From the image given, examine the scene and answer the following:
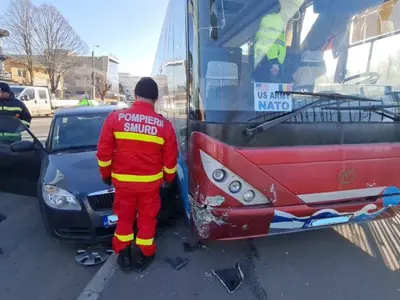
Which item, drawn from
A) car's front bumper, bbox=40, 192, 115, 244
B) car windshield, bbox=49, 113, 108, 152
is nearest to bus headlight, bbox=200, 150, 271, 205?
car's front bumper, bbox=40, 192, 115, 244

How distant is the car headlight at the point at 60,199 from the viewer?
3.18m

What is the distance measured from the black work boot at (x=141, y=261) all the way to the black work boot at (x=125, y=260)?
40mm

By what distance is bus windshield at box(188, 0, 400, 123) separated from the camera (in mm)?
2369

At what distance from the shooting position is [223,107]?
7.73ft

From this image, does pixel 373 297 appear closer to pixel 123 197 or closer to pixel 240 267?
pixel 240 267

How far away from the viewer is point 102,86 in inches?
2394

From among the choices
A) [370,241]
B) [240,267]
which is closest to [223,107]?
[240,267]

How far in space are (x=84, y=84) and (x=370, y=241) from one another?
213ft

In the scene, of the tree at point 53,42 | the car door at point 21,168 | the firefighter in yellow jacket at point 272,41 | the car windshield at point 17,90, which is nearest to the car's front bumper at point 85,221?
the car door at point 21,168

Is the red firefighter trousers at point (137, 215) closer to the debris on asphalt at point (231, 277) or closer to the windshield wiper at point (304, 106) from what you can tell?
the debris on asphalt at point (231, 277)

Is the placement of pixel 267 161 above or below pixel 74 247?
above

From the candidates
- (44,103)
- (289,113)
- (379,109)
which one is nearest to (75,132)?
(289,113)

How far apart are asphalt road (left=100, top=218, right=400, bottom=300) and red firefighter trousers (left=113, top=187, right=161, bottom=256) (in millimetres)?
267

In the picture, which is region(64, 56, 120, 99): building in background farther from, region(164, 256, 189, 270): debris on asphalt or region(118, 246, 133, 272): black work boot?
region(164, 256, 189, 270): debris on asphalt
